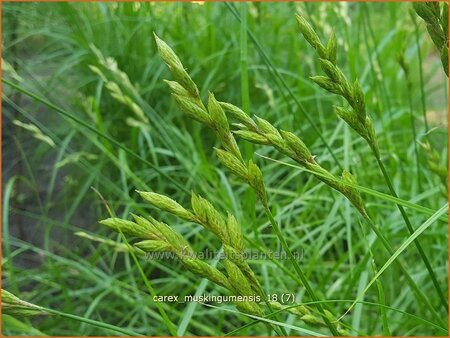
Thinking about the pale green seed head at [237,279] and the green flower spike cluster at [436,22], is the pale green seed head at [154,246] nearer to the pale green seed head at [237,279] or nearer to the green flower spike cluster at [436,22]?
the pale green seed head at [237,279]

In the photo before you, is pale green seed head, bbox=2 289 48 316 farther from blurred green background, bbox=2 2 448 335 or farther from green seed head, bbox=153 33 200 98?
blurred green background, bbox=2 2 448 335

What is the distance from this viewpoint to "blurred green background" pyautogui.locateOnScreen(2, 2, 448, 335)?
1075 millimetres

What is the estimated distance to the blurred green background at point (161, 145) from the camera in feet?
3.53

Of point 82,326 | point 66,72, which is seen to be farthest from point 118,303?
point 66,72

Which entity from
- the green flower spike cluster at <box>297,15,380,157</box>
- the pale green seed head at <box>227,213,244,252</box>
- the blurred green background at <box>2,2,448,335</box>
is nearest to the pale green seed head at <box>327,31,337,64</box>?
the green flower spike cluster at <box>297,15,380,157</box>

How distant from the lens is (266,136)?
15.4 inches

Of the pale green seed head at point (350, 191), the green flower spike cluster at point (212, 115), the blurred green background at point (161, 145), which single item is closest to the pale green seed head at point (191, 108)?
the green flower spike cluster at point (212, 115)

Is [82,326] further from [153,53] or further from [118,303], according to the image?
[153,53]

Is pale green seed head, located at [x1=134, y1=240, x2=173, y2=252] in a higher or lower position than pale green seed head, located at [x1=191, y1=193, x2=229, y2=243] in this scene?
lower

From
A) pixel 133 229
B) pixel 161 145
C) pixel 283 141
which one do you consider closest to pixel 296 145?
pixel 283 141

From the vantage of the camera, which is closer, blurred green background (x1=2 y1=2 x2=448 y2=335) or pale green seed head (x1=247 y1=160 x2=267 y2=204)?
pale green seed head (x1=247 y1=160 x2=267 y2=204)

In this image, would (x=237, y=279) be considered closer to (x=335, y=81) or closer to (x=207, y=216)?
(x=207, y=216)

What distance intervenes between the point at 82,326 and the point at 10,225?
26.0 inches

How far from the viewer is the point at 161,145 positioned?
147cm
